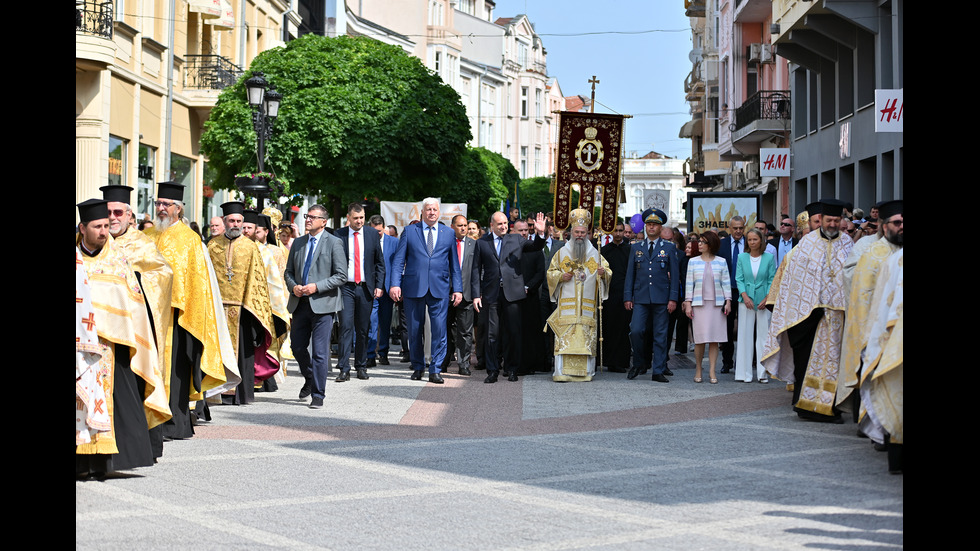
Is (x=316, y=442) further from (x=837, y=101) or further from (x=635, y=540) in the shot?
(x=837, y=101)

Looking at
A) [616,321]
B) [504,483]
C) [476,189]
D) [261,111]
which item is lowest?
[504,483]

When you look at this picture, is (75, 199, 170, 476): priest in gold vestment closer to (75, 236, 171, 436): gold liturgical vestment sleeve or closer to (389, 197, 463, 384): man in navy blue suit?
(75, 236, 171, 436): gold liturgical vestment sleeve

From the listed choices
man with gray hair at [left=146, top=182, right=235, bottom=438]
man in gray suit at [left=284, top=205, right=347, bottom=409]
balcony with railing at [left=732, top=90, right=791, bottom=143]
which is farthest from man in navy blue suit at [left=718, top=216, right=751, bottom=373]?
balcony with railing at [left=732, top=90, right=791, bottom=143]

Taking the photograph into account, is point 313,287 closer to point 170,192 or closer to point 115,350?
point 170,192

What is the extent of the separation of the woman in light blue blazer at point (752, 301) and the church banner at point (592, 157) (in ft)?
8.32

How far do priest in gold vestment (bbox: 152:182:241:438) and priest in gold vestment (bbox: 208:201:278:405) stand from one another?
1916mm

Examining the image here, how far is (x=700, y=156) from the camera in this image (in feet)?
206

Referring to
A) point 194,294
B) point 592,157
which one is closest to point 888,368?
point 194,294

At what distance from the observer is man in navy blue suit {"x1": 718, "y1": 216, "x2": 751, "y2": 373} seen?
16656 millimetres

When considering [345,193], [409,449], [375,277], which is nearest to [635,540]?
[409,449]

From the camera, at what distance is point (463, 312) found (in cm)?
1675

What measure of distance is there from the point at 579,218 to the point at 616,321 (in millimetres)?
1947

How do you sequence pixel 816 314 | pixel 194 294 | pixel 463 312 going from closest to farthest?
pixel 194 294, pixel 816 314, pixel 463 312
